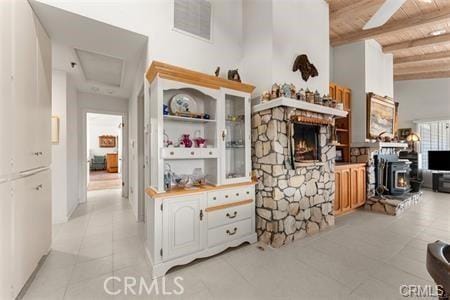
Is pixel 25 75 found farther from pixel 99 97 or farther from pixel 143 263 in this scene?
pixel 99 97

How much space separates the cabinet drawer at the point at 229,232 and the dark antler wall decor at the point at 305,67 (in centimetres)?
231

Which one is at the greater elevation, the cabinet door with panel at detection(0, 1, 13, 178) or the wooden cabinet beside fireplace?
the cabinet door with panel at detection(0, 1, 13, 178)

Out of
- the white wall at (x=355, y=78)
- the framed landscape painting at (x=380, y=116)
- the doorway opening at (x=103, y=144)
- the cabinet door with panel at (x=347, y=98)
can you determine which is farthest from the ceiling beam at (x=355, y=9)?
the doorway opening at (x=103, y=144)

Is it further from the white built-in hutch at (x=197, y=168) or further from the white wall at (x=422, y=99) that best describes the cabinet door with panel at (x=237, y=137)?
the white wall at (x=422, y=99)

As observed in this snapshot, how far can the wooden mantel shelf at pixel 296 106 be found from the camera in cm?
259

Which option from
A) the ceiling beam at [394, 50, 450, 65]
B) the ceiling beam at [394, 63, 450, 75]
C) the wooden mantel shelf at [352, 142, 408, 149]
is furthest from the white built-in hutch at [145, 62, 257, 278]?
the ceiling beam at [394, 63, 450, 75]

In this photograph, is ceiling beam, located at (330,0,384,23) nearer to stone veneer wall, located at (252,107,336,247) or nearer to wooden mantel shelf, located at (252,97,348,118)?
wooden mantel shelf, located at (252,97,348,118)

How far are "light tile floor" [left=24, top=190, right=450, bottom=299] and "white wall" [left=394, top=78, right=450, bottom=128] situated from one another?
14.5ft

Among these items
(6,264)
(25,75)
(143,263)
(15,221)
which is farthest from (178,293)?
(25,75)

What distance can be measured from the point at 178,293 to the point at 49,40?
3.16 metres

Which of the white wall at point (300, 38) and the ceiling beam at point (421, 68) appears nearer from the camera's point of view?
the white wall at point (300, 38)

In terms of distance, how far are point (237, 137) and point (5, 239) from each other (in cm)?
241

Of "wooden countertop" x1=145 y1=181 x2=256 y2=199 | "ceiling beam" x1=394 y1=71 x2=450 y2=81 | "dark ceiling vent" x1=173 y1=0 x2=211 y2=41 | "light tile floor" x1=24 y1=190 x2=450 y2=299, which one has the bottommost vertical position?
"light tile floor" x1=24 y1=190 x2=450 y2=299

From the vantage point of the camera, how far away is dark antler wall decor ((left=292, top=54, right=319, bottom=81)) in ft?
10.1
